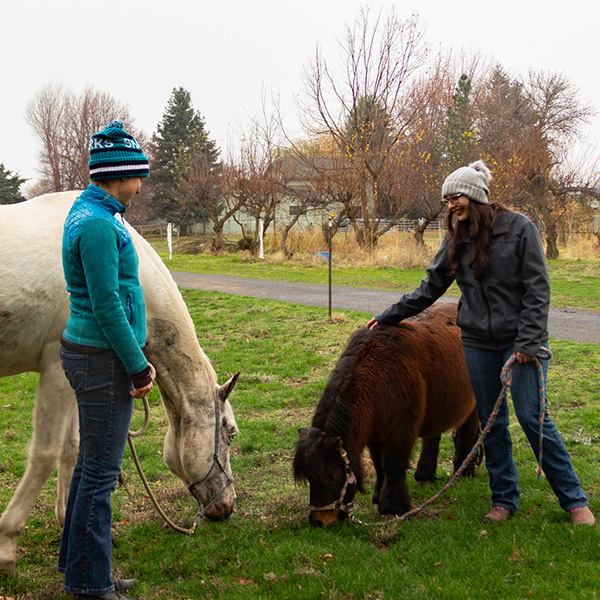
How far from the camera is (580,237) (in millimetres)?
23844

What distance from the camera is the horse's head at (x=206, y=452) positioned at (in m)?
3.70

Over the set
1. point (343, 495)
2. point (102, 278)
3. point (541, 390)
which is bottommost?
point (343, 495)

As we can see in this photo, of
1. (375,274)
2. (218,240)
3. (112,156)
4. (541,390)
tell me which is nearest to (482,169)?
(541,390)

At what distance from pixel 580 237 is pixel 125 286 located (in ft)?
81.1

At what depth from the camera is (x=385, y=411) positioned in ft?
12.6

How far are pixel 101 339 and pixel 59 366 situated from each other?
803 millimetres

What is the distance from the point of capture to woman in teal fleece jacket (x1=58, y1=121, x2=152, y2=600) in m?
2.49

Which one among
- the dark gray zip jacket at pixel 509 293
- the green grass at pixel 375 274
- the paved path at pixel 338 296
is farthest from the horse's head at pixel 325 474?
the green grass at pixel 375 274

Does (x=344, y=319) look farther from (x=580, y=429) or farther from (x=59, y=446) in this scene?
(x=59, y=446)

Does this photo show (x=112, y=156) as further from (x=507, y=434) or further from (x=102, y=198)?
(x=507, y=434)

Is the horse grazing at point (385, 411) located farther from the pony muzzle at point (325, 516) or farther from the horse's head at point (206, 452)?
the horse's head at point (206, 452)

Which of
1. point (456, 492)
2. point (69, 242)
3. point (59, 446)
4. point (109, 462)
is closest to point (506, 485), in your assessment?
point (456, 492)

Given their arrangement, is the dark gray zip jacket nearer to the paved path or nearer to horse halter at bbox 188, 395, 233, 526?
horse halter at bbox 188, 395, 233, 526

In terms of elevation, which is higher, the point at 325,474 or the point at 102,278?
the point at 102,278
